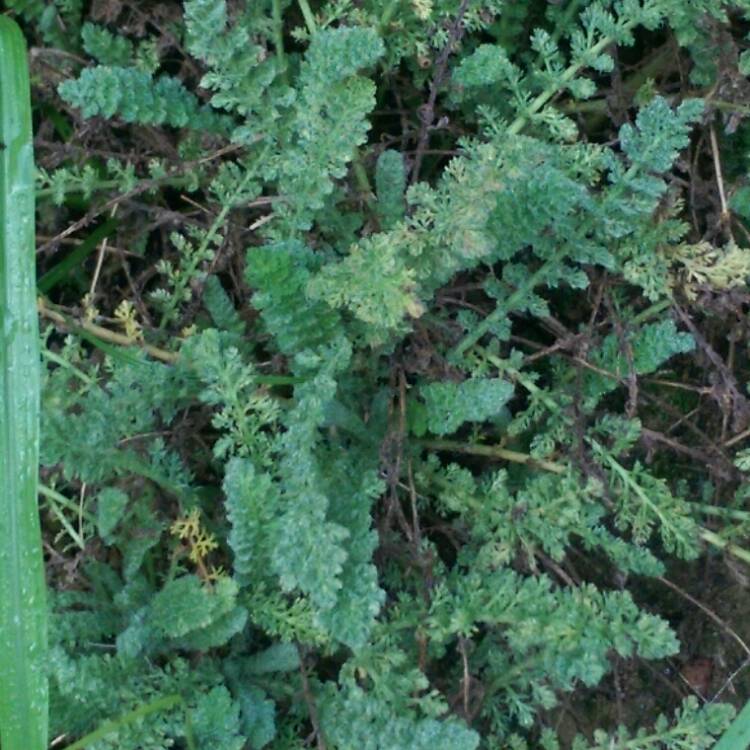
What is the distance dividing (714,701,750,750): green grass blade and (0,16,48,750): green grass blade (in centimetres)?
129

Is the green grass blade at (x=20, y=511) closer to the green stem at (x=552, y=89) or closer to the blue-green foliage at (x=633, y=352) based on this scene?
the green stem at (x=552, y=89)

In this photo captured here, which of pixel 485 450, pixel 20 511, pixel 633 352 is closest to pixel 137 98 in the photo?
pixel 20 511

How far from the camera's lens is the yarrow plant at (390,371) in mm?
1899

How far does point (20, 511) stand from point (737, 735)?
1.44 meters

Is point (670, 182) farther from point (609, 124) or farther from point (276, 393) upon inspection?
point (276, 393)

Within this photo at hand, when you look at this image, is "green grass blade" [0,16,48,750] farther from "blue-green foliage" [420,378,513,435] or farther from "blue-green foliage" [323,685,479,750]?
"blue-green foliage" [420,378,513,435]

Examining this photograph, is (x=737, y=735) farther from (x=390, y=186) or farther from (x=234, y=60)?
(x=234, y=60)

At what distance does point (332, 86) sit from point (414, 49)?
275 mm

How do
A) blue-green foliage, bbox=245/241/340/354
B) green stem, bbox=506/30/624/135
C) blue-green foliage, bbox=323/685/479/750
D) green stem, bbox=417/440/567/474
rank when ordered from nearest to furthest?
blue-green foliage, bbox=323/685/479/750 → blue-green foliage, bbox=245/241/340/354 → green stem, bbox=506/30/624/135 → green stem, bbox=417/440/567/474

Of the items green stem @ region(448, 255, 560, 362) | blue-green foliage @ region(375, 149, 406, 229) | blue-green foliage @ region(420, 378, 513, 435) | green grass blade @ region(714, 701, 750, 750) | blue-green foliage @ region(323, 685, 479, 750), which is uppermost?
blue-green foliage @ region(375, 149, 406, 229)

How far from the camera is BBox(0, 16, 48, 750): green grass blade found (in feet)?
6.07

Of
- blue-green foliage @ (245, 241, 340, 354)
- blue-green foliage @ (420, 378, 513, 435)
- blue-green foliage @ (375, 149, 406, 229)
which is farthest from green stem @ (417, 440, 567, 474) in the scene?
blue-green foliage @ (375, 149, 406, 229)

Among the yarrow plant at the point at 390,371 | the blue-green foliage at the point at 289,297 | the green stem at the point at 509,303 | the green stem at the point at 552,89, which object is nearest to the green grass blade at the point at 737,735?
the yarrow plant at the point at 390,371

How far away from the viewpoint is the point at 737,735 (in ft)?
6.48
